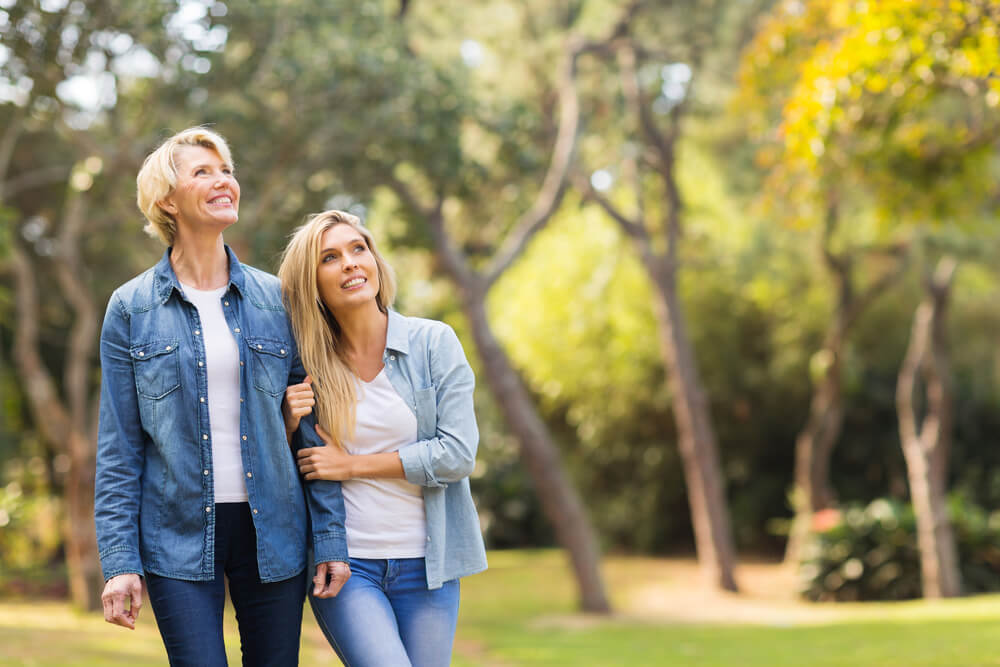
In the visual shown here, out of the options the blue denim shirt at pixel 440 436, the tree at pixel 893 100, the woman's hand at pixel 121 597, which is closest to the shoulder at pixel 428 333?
the blue denim shirt at pixel 440 436

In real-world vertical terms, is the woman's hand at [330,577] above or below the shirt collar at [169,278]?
below

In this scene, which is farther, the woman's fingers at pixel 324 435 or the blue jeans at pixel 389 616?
the woman's fingers at pixel 324 435

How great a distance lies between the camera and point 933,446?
1430cm

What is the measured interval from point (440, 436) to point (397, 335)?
342mm

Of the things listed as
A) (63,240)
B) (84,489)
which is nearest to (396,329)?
(63,240)

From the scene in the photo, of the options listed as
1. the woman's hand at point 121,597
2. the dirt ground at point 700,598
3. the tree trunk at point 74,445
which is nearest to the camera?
the woman's hand at point 121,597

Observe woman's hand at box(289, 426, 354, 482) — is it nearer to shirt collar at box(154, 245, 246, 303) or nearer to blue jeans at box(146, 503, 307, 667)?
blue jeans at box(146, 503, 307, 667)

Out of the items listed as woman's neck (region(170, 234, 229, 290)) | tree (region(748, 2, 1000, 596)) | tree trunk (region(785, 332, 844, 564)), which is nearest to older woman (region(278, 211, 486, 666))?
woman's neck (region(170, 234, 229, 290))

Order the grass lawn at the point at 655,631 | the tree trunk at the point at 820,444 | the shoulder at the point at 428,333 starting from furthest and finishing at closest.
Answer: the tree trunk at the point at 820,444, the grass lawn at the point at 655,631, the shoulder at the point at 428,333

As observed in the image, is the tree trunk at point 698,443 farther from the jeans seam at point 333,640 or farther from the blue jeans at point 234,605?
the blue jeans at point 234,605

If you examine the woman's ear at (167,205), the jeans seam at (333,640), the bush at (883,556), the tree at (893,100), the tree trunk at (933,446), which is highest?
the tree at (893,100)

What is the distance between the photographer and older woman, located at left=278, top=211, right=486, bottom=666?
2.92 m

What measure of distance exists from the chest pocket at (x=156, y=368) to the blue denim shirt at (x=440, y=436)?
0.39m

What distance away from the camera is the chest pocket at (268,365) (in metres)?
2.88
